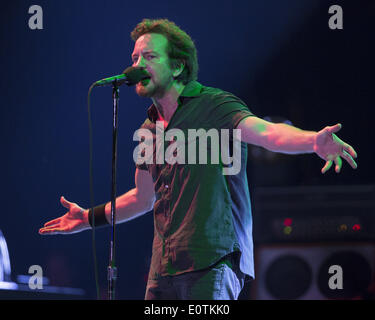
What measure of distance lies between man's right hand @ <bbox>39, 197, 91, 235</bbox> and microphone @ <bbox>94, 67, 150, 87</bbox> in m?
0.77

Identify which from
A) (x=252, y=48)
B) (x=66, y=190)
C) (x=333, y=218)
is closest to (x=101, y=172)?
(x=66, y=190)

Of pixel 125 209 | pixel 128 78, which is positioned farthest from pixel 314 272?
pixel 128 78

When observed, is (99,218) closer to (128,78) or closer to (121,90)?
(128,78)

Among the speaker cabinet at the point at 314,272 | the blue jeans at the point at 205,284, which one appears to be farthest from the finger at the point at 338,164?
the speaker cabinet at the point at 314,272

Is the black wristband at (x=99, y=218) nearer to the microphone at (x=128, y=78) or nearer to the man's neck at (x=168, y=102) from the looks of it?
the man's neck at (x=168, y=102)

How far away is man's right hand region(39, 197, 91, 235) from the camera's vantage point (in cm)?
293

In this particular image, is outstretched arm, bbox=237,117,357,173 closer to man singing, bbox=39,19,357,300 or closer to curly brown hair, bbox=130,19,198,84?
man singing, bbox=39,19,357,300

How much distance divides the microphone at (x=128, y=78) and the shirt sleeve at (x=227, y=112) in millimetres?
347

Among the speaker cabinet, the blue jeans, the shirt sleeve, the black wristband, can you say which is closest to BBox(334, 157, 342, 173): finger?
the shirt sleeve

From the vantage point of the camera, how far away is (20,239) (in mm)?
4711

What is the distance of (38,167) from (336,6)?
8.99 feet

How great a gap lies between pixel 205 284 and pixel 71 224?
3.24 ft
